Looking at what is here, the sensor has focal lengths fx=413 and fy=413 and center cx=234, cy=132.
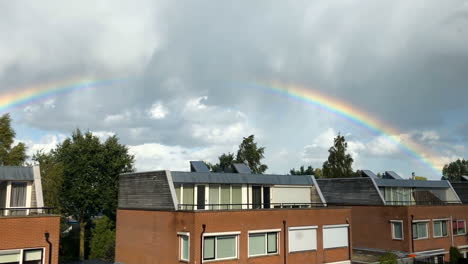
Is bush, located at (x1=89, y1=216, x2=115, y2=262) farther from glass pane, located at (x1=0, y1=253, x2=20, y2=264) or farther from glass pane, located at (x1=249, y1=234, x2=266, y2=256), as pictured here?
glass pane, located at (x1=0, y1=253, x2=20, y2=264)

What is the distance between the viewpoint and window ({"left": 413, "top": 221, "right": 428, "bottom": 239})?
38925mm

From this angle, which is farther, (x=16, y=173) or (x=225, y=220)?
(x=225, y=220)

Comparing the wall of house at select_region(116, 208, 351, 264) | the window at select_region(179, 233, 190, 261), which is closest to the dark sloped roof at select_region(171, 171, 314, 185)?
the wall of house at select_region(116, 208, 351, 264)

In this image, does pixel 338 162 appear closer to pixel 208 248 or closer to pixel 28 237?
pixel 208 248

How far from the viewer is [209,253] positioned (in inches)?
1013

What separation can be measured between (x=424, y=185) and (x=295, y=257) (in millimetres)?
23395

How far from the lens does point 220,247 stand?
2630 cm

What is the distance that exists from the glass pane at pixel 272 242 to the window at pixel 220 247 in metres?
3.02

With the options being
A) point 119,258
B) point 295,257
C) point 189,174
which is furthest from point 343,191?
point 119,258

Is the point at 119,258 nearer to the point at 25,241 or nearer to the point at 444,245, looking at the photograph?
the point at 25,241

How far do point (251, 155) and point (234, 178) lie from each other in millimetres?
45825

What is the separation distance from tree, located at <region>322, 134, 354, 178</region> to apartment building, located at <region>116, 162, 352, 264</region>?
148 feet

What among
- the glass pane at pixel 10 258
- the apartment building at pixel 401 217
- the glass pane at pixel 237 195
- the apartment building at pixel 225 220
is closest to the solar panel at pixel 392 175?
the apartment building at pixel 401 217

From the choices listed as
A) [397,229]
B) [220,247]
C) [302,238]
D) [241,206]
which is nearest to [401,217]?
[397,229]
